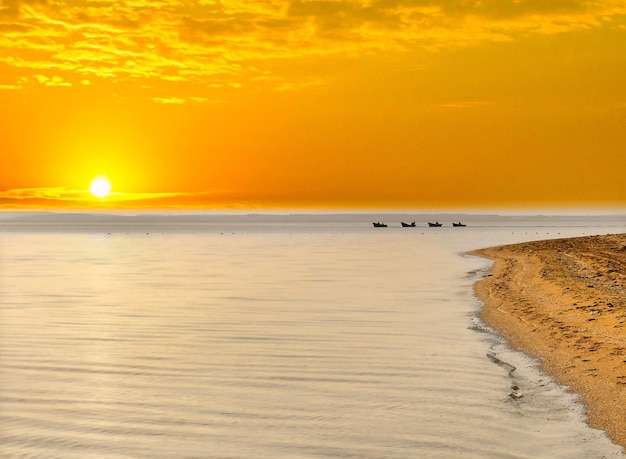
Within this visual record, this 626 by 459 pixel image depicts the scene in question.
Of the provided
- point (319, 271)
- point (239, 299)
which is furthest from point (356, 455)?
point (319, 271)

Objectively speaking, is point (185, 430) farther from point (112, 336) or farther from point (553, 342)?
point (553, 342)

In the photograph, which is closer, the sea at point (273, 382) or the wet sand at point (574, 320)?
the sea at point (273, 382)

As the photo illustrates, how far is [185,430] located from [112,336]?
7272 millimetres

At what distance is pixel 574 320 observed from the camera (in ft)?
56.3

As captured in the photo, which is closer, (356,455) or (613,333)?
(356,455)

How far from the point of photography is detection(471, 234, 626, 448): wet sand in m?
10.9

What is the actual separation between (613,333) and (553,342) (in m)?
1.15

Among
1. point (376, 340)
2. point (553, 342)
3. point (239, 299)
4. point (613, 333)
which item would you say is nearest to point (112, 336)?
point (376, 340)

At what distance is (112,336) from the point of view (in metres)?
15.8

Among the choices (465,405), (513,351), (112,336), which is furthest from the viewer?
(112,336)

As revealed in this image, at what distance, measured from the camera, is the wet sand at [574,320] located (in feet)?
35.6

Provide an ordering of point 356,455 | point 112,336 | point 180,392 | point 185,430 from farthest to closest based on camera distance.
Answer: point 112,336 → point 180,392 → point 185,430 → point 356,455

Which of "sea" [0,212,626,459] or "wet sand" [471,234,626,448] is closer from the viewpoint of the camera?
"sea" [0,212,626,459]

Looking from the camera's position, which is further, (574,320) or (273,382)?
(574,320)
